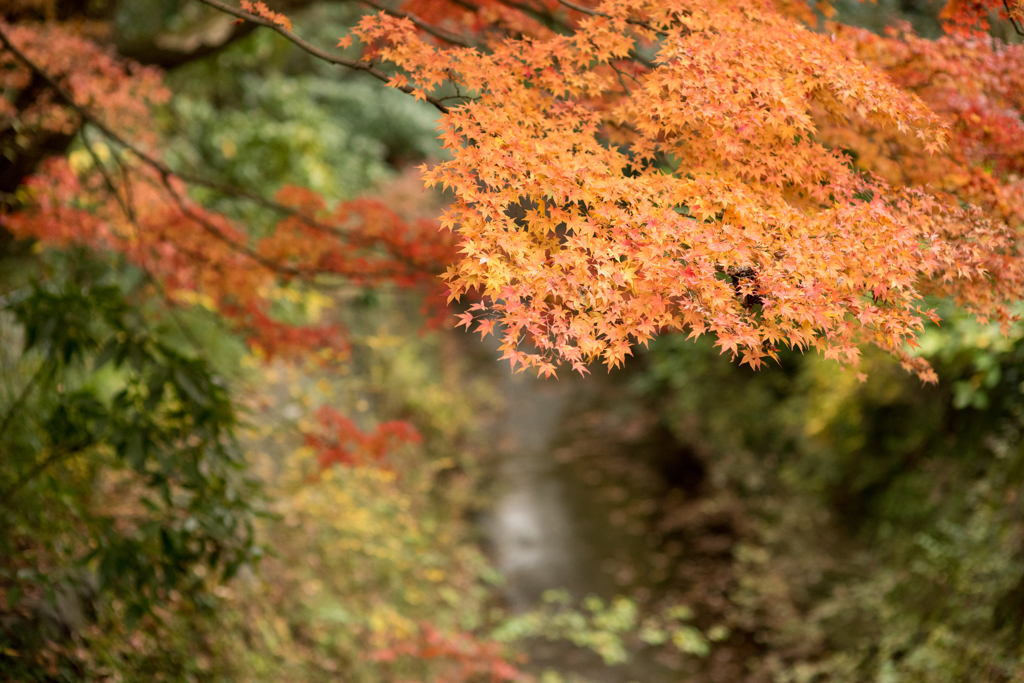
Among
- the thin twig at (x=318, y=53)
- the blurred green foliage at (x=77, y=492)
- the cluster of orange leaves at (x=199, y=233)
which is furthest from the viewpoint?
the cluster of orange leaves at (x=199, y=233)

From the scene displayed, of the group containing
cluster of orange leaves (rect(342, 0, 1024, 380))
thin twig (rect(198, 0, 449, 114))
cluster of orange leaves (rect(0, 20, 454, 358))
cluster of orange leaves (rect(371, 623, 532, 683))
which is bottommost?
cluster of orange leaves (rect(371, 623, 532, 683))

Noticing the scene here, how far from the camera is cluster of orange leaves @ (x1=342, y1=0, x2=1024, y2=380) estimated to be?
63.9 inches

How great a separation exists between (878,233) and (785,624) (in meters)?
4.73

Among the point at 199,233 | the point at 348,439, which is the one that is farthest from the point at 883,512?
the point at 199,233

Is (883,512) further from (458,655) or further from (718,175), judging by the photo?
(718,175)

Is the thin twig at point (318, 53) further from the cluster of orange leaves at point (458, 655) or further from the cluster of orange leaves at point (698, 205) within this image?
the cluster of orange leaves at point (458, 655)

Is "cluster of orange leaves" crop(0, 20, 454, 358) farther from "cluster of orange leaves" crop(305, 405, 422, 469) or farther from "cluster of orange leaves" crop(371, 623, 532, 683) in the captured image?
"cluster of orange leaves" crop(371, 623, 532, 683)

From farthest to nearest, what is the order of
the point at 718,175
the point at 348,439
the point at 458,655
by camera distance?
1. the point at 458,655
2. the point at 348,439
3. the point at 718,175

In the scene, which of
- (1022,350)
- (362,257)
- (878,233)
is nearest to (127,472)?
(362,257)

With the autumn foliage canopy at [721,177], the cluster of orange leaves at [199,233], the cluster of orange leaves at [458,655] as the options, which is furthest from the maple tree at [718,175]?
the cluster of orange leaves at [458,655]

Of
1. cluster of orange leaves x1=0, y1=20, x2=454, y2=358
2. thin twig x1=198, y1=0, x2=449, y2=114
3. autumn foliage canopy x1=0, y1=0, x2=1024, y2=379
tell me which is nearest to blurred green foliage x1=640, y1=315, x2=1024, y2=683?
autumn foliage canopy x1=0, y1=0, x2=1024, y2=379

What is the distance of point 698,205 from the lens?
5.80 ft

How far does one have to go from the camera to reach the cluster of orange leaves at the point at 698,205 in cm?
162

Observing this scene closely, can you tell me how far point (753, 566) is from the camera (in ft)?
20.0
